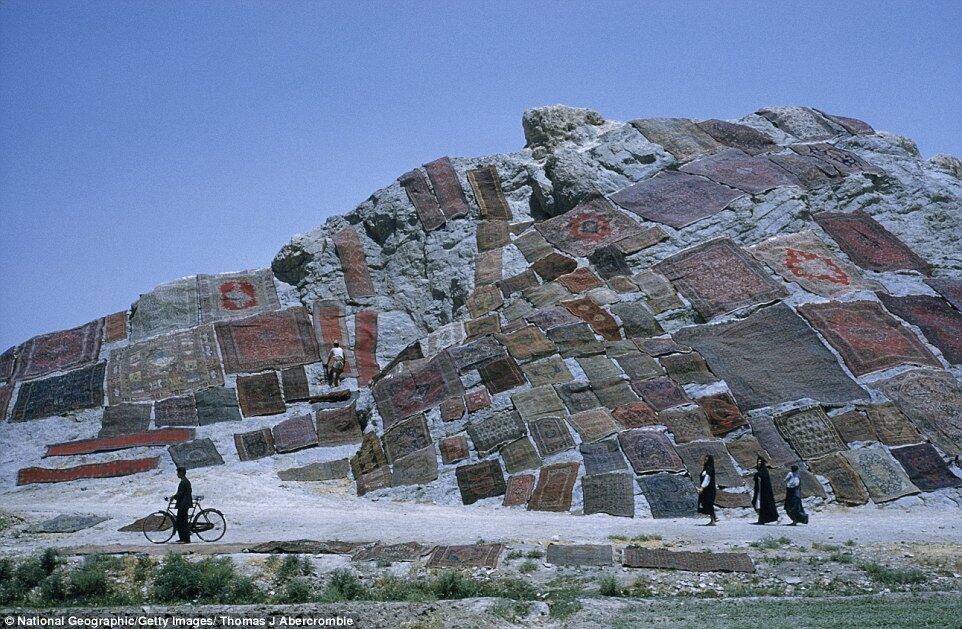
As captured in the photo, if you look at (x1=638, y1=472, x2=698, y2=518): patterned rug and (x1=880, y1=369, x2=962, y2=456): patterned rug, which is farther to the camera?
(x1=880, y1=369, x2=962, y2=456): patterned rug

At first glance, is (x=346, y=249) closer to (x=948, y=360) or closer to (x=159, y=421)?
(x=159, y=421)

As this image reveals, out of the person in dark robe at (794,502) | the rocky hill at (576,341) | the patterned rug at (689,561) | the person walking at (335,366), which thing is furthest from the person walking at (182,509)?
the person walking at (335,366)

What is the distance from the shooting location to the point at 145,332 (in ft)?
80.1

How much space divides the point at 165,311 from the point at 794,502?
16.9 meters

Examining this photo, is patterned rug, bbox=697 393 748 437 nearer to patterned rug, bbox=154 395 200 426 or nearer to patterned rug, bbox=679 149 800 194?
patterned rug, bbox=679 149 800 194

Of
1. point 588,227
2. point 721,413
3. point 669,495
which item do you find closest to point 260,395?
point 588,227

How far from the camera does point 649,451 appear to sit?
16.3 meters

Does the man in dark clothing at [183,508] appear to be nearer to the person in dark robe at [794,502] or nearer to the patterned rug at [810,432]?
the person in dark robe at [794,502]

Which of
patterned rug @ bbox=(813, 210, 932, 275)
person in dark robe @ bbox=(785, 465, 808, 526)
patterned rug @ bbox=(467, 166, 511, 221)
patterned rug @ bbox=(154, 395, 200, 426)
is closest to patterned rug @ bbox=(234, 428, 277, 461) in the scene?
patterned rug @ bbox=(154, 395, 200, 426)

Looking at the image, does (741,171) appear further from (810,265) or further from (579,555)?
(579,555)

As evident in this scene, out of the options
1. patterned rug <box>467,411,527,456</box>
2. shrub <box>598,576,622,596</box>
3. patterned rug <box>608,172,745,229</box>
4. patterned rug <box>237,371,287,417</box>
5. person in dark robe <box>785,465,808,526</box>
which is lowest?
shrub <box>598,576,622,596</box>

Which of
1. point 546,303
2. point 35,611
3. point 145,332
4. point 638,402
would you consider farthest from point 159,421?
point 35,611

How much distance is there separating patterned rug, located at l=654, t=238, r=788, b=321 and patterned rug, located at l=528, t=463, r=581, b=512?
5.63m

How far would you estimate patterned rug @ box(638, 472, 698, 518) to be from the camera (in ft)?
49.1
